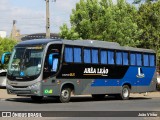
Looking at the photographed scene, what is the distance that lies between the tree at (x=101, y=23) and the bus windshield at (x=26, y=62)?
16819 millimetres

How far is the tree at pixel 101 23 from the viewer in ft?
133

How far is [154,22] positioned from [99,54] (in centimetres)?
2037

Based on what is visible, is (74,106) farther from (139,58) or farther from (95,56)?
(139,58)

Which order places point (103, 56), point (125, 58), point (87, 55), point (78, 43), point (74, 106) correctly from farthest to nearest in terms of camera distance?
point (125, 58) → point (103, 56) → point (87, 55) → point (78, 43) → point (74, 106)


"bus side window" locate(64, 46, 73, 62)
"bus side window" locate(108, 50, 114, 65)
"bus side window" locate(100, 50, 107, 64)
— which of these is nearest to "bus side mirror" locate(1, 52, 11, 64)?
"bus side window" locate(64, 46, 73, 62)

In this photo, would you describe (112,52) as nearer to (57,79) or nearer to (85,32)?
(57,79)

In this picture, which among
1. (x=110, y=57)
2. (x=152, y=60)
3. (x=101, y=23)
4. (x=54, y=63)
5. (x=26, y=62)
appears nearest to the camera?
(x=26, y=62)

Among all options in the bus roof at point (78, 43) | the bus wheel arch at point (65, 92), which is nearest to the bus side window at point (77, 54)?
the bus roof at point (78, 43)

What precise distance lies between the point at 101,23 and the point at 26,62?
18.4 meters

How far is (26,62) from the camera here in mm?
23094

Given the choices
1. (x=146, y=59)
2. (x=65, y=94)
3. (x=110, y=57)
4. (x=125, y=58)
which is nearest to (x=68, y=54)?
(x=65, y=94)

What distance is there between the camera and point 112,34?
40.6m

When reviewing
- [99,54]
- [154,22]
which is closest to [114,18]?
[154,22]

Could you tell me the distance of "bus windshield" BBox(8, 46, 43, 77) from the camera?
22797 millimetres
